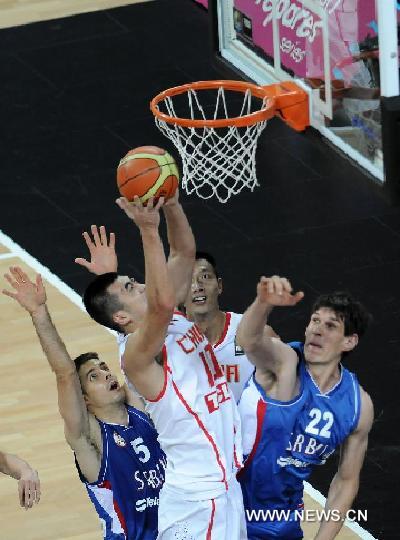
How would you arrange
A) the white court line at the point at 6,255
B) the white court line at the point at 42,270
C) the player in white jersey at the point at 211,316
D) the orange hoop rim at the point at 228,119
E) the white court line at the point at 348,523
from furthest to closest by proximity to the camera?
the white court line at the point at 6,255, the white court line at the point at 42,270, the orange hoop rim at the point at 228,119, the white court line at the point at 348,523, the player in white jersey at the point at 211,316

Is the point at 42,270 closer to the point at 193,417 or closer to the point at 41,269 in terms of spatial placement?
the point at 41,269

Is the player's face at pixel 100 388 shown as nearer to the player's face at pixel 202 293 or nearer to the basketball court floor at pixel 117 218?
the player's face at pixel 202 293

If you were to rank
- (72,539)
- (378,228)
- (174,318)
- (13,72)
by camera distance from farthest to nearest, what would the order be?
(13,72) → (378,228) → (72,539) → (174,318)

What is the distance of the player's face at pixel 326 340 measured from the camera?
291 inches

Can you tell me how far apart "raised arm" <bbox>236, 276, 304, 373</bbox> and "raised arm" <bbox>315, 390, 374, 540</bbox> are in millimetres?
451

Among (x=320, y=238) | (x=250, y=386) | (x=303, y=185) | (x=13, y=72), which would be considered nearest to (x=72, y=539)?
(x=250, y=386)

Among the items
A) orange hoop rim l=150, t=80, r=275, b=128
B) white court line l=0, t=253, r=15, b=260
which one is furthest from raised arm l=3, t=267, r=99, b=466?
white court line l=0, t=253, r=15, b=260

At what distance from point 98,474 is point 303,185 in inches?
232

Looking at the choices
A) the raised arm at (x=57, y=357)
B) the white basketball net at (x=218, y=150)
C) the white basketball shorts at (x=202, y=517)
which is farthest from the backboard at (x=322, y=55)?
the white basketball shorts at (x=202, y=517)

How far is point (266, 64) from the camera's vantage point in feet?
38.2

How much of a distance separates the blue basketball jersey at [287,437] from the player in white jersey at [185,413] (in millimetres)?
190

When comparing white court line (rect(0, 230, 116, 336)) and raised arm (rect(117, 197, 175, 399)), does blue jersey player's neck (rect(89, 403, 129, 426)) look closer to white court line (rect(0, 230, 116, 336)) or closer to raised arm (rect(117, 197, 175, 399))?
raised arm (rect(117, 197, 175, 399))

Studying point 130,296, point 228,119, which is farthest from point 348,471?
point 228,119

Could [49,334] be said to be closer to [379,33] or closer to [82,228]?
[379,33]
